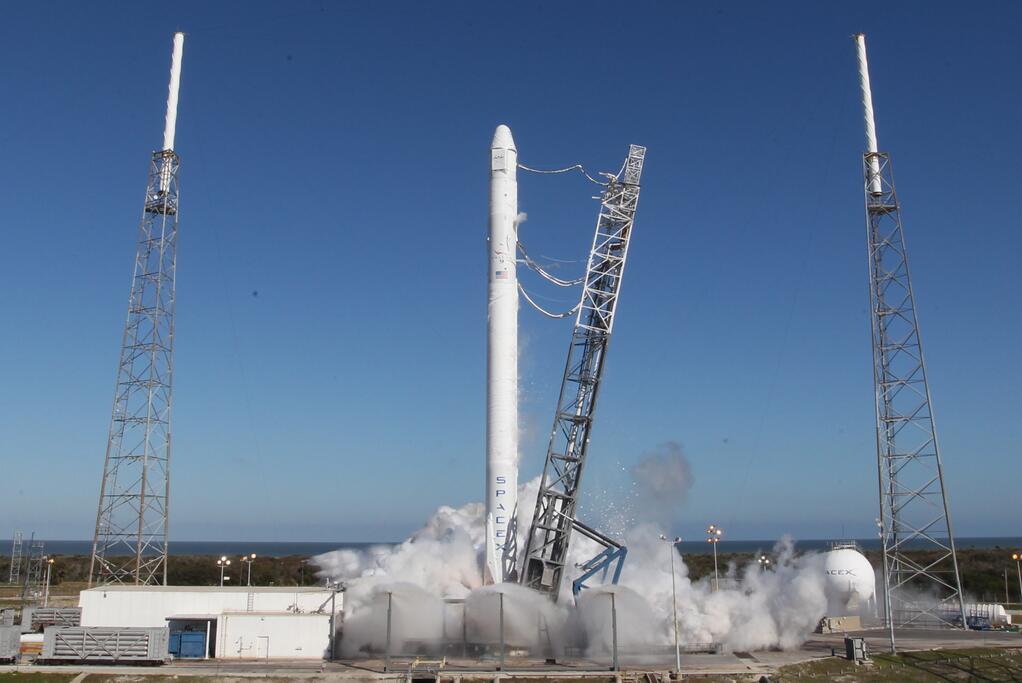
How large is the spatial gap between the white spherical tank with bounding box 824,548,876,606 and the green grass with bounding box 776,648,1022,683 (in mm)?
10516

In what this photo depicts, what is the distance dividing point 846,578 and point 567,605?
17.6m

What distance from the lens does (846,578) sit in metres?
49.2

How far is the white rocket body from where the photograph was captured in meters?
48.2

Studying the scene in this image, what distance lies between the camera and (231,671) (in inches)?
1377

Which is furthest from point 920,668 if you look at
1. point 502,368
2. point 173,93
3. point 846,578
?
point 173,93

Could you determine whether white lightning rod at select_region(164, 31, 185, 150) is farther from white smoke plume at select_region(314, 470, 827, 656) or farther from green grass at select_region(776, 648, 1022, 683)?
green grass at select_region(776, 648, 1022, 683)

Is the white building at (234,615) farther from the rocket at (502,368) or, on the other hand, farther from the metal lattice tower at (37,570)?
the metal lattice tower at (37,570)

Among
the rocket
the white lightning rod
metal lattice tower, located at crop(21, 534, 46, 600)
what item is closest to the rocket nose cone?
the rocket

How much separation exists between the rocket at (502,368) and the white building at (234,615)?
806 cm

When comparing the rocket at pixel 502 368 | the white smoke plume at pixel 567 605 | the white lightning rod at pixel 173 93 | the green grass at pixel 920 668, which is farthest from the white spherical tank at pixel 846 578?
the white lightning rod at pixel 173 93

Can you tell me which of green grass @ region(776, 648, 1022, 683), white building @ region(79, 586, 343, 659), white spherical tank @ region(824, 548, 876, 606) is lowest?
green grass @ region(776, 648, 1022, 683)

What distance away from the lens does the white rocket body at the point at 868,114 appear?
48188 mm

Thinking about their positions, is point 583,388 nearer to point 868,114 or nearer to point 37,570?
point 868,114

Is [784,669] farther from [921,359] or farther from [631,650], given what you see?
[921,359]
